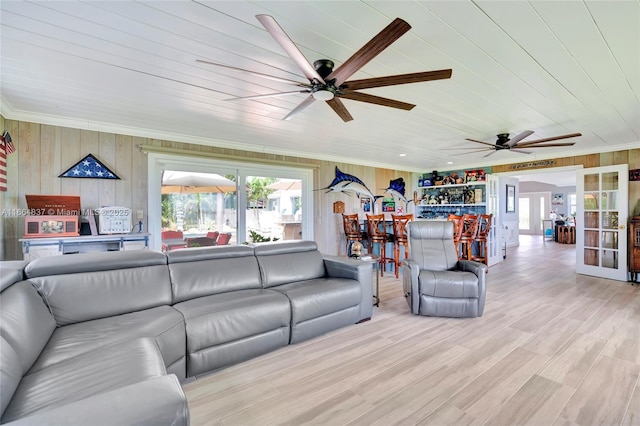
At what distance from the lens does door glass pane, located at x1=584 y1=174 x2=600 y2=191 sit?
17.4 feet

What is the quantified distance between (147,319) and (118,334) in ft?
0.73

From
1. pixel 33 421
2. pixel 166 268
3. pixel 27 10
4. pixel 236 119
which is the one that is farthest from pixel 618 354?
pixel 27 10

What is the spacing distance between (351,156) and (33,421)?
5805 mm

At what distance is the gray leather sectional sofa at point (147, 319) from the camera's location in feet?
3.55

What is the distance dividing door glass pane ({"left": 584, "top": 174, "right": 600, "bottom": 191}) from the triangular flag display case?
8.02 m

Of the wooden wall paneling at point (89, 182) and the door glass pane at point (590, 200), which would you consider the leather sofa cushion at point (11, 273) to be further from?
the door glass pane at point (590, 200)

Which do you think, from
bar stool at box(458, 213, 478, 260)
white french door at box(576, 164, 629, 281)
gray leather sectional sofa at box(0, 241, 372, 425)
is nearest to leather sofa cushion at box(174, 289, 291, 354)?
gray leather sectional sofa at box(0, 241, 372, 425)

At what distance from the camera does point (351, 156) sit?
20.1ft

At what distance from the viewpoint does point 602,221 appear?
5.25 metres

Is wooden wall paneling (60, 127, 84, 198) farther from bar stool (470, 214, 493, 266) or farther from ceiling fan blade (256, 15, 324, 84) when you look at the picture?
bar stool (470, 214, 493, 266)

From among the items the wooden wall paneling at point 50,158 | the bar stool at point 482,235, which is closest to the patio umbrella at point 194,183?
the wooden wall paneling at point 50,158

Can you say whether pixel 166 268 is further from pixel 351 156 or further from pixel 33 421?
pixel 351 156

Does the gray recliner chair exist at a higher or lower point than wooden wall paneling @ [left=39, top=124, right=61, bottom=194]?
lower

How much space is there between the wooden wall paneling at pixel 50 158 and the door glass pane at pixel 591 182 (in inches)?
336
